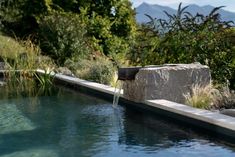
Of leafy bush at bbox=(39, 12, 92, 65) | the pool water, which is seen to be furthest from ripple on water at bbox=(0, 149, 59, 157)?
leafy bush at bbox=(39, 12, 92, 65)

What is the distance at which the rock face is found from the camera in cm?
816

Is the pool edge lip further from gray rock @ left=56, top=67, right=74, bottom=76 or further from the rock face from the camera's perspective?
gray rock @ left=56, top=67, right=74, bottom=76

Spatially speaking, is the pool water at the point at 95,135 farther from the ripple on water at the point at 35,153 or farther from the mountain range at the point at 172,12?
the mountain range at the point at 172,12

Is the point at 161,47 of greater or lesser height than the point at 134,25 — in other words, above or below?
below

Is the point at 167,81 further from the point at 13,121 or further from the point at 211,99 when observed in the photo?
the point at 13,121

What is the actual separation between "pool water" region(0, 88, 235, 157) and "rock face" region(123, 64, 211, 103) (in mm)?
397

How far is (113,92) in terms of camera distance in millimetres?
9422

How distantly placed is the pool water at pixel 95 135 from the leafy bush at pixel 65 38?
262 inches

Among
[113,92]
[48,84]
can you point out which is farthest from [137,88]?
[48,84]

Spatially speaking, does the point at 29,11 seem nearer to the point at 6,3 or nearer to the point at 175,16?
the point at 6,3

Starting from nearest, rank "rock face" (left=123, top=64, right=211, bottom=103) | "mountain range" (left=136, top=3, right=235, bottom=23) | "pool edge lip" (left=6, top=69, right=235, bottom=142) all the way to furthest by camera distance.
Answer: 1. "pool edge lip" (left=6, top=69, right=235, bottom=142)
2. "rock face" (left=123, top=64, right=211, bottom=103)
3. "mountain range" (left=136, top=3, right=235, bottom=23)

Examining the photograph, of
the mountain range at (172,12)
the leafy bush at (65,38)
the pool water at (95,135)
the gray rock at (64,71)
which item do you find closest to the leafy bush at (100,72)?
the gray rock at (64,71)

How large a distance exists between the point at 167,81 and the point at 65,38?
8117 mm

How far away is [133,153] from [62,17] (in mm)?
11179
